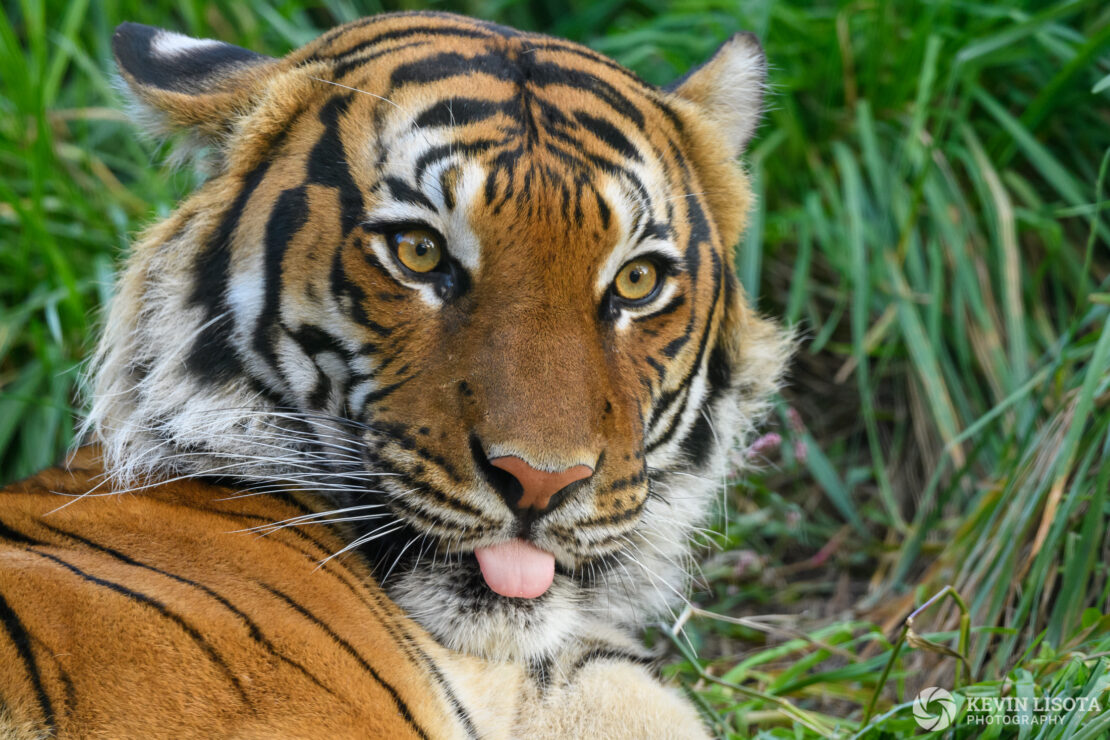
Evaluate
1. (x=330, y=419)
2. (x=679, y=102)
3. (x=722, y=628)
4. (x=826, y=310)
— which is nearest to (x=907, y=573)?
(x=722, y=628)

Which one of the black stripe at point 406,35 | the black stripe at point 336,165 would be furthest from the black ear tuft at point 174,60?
the black stripe at point 336,165

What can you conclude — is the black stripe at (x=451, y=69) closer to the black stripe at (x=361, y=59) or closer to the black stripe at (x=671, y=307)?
the black stripe at (x=361, y=59)

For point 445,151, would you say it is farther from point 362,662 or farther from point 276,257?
point 362,662

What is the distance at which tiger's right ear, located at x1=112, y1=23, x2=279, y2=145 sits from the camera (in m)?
1.90

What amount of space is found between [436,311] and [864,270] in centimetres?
189

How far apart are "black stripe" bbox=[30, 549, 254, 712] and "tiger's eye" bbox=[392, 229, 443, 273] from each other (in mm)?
678

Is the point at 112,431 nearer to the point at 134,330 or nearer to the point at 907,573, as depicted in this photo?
the point at 134,330

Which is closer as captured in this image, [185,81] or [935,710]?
[935,710]

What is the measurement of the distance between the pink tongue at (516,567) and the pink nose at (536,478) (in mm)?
118

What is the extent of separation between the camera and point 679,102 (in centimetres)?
220

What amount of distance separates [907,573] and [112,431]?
7.23ft

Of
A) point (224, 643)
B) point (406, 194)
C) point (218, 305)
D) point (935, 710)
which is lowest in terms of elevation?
point (935, 710)

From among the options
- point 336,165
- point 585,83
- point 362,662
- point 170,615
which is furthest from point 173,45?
point 362,662

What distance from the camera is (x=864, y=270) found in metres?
3.19
